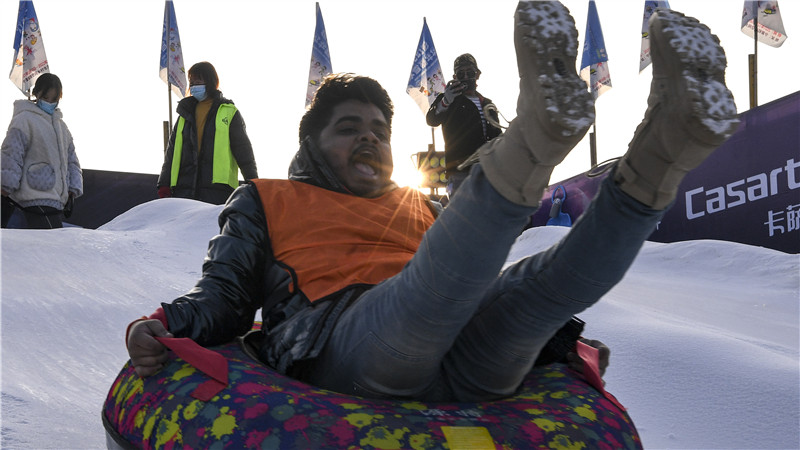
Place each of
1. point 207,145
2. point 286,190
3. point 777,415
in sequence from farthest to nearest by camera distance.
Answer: point 207,145 → point 777,415 → point 286,190

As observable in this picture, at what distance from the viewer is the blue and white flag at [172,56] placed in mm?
11148

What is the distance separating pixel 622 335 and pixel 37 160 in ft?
11.6

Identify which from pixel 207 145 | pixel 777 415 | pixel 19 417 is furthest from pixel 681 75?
pixel 207 145

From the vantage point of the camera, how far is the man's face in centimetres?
167

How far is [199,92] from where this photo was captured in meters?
4.47

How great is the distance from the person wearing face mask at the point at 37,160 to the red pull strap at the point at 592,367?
373 centimetres

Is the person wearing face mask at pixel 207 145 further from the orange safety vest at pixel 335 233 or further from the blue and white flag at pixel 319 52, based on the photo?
the blue and white flag at pixel 319 52

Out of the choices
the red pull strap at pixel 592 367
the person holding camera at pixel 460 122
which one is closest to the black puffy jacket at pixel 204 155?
the person holding camera at pixel 460 122

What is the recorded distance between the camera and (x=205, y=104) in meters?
4.42

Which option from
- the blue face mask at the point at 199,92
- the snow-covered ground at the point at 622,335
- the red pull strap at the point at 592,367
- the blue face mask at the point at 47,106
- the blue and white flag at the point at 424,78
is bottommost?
the snow-covered ground at the point at 622,335

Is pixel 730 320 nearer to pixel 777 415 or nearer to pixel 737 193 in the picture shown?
pixel 777 415

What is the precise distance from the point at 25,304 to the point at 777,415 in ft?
8.91

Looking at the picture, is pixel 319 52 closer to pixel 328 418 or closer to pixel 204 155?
pixel 204 155

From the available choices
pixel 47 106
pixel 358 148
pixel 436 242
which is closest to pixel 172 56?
pixel 47 106
